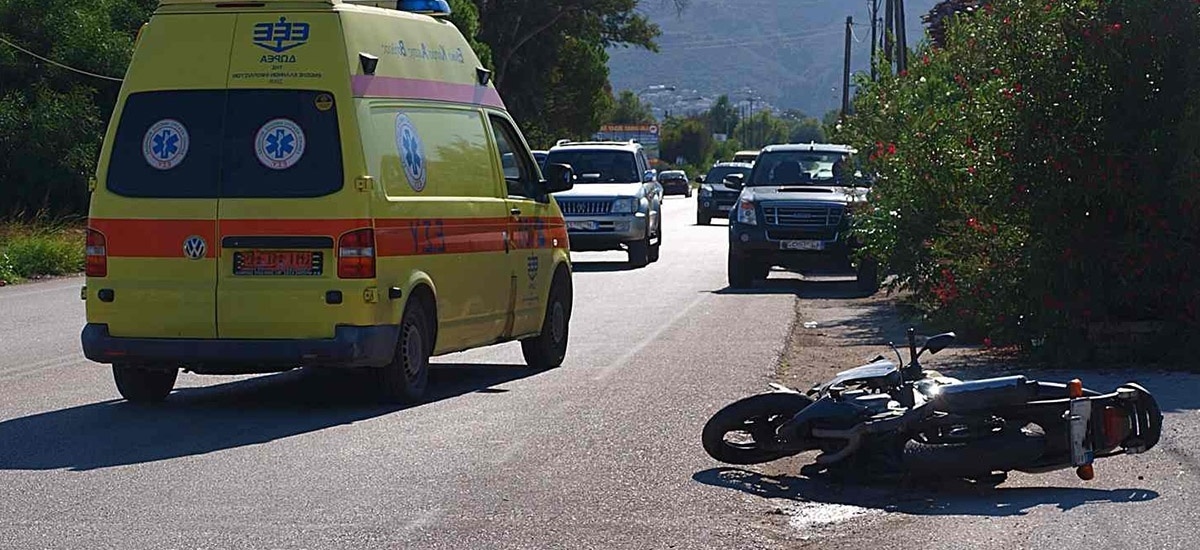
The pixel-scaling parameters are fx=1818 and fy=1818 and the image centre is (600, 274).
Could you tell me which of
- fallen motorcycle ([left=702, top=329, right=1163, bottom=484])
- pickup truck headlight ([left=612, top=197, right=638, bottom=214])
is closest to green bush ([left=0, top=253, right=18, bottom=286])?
pickup truck headlight ([left=612, top=197, right=638, bottom=214])

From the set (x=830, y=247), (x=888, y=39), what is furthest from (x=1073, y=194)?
(x=888, y=39)

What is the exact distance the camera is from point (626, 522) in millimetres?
7512

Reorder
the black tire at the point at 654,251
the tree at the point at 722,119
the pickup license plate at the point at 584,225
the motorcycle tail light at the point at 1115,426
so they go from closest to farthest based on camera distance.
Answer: the motorcycle tail light at the point at 1115,426
the pickup license plate at the point at 584,225
the black tire at the point at 654,251
the tree at the point at 722,119

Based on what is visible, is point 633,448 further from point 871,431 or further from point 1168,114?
point 1168,114

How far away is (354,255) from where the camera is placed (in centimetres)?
1055

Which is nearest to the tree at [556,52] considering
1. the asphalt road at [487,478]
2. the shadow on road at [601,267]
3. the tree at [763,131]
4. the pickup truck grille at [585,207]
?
the shadow on road at [601,267]

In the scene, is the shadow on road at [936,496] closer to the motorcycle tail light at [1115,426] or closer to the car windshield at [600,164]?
the motorcycle tail light at [1115,426]

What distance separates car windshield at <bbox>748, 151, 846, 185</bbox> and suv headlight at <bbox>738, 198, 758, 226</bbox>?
1.02 meters

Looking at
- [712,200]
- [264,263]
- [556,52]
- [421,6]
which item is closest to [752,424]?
[264,263]

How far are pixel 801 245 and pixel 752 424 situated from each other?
14586 mm

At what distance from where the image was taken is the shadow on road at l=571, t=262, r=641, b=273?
27797 mm

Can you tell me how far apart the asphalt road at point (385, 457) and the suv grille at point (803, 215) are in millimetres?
8077

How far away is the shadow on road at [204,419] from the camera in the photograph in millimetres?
9266

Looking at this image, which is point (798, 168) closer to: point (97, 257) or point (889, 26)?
point (97, 257)
